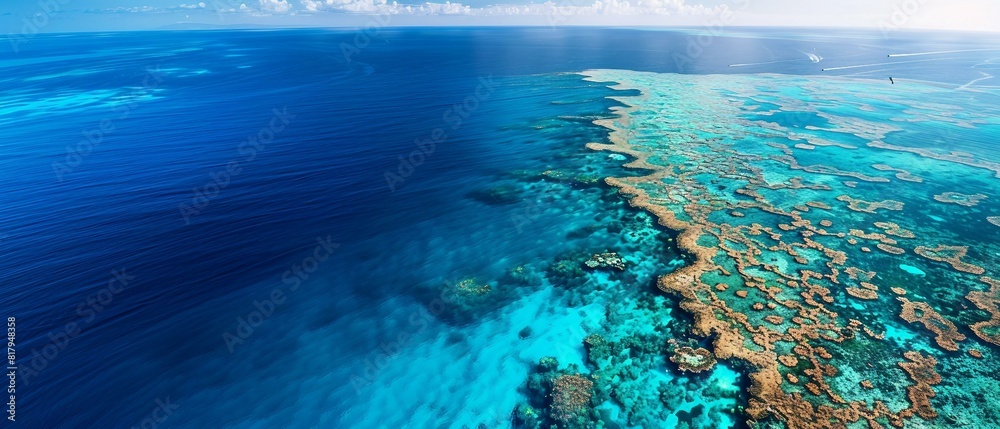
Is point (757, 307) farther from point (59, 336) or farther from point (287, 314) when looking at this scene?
point (59, 336)

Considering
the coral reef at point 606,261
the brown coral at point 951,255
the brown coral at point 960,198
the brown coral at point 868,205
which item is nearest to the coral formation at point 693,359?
the coral reef at point 606,261

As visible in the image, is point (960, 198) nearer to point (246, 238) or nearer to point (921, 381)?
point (921, 381)

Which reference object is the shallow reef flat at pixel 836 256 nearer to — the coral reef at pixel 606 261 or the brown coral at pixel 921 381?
the brown coral at pixel 921 381

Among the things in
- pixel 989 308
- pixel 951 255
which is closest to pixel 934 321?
pixel 989 308

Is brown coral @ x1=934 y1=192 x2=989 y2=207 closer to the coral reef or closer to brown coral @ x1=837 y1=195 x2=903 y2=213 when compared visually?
brown coral @ x1=837 y1=195 x2=903 y2=213

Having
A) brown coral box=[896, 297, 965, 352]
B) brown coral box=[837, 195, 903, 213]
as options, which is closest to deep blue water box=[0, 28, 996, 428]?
brown coral box=[896, 297, 965, 352]

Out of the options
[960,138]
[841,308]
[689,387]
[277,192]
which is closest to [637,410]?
[689,387]
